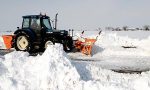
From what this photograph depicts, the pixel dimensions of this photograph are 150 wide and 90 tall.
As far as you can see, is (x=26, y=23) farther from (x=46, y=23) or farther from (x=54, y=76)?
(x=54, y=76)

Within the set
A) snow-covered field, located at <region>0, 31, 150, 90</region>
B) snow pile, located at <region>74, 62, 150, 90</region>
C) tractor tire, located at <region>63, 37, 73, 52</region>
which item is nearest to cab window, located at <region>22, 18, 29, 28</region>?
tractor tire, located at <region>63, 37, 73, 52</region>

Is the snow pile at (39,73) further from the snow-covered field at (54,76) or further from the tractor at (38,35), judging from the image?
the tractor at (38,35)

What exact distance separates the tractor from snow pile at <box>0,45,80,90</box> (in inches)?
335

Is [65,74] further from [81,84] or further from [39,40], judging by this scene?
[39,40]

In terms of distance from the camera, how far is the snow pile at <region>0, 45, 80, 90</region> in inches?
356

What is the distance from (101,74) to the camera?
10672 mm

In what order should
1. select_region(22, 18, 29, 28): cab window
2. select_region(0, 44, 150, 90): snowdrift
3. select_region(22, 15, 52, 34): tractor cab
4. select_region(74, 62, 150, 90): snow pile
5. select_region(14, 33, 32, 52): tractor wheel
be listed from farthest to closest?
select_region(22, 18, 29, 28): cab window, select_region(14, 33, 32, 52): tractor wheel, select_region(22, 15, 52, 34): tractor cab, select_region(0, 44, 150, 90): snowdrift, select_region(74, 62, 150, 90): snow pile

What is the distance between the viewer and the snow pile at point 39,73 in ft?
29.7

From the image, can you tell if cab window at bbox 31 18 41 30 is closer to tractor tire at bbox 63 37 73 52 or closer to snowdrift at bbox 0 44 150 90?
tractor tire at bbox 63 37 73 52

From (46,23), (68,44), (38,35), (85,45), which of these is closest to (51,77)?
(68,44)

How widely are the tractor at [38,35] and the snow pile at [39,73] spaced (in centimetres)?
851

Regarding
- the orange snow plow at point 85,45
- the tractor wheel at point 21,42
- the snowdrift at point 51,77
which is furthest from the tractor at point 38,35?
the snowdrift at point 51,77

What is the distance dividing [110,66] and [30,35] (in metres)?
5.85

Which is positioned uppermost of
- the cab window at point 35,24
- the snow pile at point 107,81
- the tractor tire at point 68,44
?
the cab window at point 35,24
